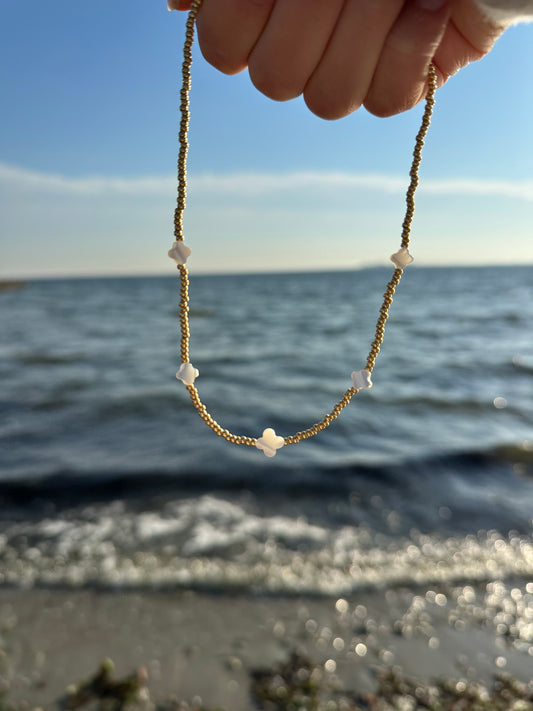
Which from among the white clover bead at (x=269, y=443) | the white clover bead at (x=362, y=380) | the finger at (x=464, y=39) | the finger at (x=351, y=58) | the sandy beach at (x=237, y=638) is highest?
the finger at (x=464, y=39)

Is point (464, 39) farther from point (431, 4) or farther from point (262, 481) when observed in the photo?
point (262, 481)

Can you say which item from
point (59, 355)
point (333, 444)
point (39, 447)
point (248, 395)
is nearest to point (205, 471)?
point (333, 444)

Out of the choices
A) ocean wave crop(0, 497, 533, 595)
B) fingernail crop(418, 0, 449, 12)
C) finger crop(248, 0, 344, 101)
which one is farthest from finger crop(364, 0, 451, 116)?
ocean wave crop(0, 497, 533, 595)

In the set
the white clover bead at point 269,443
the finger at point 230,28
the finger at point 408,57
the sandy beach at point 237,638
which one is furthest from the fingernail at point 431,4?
the sandy beach at point 237,638

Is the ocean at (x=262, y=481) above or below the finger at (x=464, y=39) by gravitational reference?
below

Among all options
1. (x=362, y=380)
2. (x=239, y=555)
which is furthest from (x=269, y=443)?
(x=239, y=555)

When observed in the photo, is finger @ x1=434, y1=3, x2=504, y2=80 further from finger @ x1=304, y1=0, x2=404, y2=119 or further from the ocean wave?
the ocean wave

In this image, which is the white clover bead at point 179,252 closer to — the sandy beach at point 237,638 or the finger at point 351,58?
the finger at point 351,58
